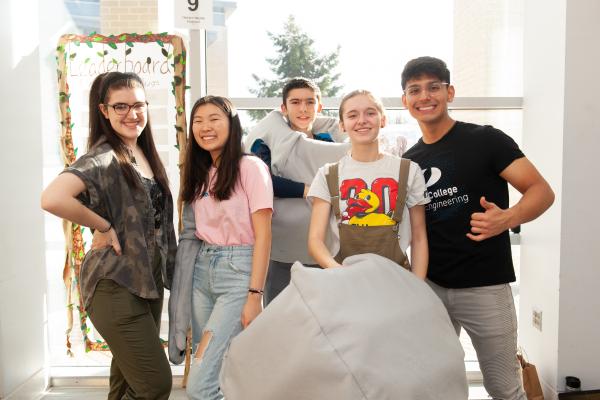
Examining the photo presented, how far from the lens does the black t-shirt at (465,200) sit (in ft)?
6.54

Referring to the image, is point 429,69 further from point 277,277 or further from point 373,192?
point 277,277

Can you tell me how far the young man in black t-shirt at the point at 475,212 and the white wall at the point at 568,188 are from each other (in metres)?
0.97

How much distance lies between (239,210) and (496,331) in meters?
1.10

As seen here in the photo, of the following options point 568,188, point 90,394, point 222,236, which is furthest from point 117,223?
point 568,188

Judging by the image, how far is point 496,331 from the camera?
200cm

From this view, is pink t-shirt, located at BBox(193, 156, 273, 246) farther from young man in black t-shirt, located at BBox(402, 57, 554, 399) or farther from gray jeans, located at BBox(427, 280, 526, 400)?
gray jeans, located at BBox(427, 280, 526, 400)

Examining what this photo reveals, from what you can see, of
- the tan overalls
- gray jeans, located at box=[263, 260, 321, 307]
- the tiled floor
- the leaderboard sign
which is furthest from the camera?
the tiled floor

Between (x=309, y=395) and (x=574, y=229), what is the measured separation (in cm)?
210

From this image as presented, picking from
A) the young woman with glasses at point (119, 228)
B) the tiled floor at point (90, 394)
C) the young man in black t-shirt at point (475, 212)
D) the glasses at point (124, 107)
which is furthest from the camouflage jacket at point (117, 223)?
the tiled floor at point (90, 394)

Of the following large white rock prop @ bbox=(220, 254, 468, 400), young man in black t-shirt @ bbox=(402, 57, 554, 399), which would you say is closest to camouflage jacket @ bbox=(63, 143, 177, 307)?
large white rock prop @ bbox=(220, 254, 468, 400)

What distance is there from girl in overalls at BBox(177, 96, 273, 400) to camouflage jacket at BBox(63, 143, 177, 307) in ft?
0.58

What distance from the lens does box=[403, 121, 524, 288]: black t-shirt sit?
6.54 feet

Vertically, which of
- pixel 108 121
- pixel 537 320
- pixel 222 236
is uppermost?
pixel 108 121

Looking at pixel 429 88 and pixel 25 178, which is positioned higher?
pixel 429 88
